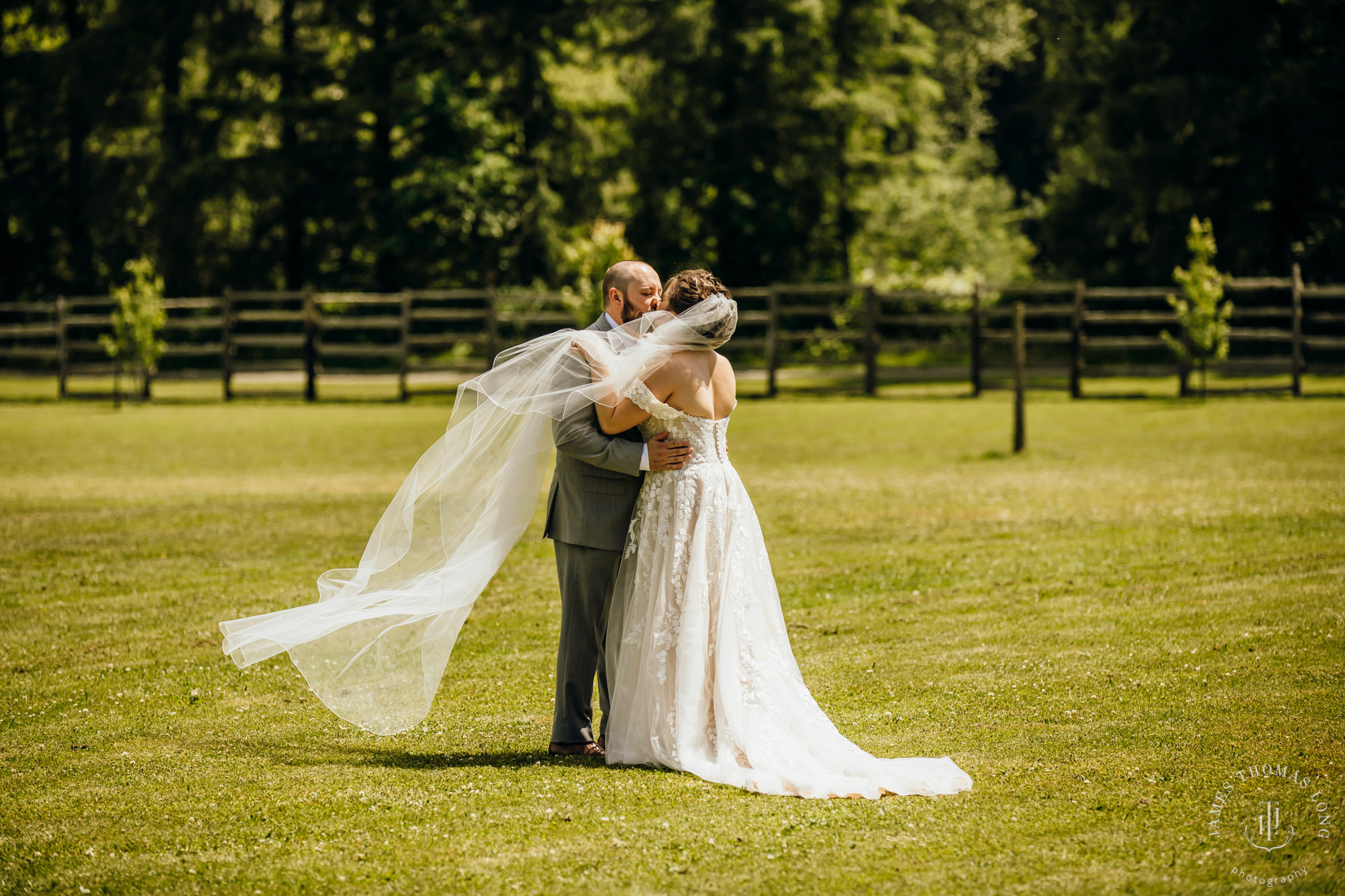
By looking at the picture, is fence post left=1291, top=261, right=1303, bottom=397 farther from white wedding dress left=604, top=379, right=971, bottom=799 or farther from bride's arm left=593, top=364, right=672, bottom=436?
bride's arm left=593, top=364, right=672, bottom=436

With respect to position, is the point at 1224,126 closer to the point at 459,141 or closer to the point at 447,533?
the point at 459,141

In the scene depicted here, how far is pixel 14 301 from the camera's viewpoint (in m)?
41.2

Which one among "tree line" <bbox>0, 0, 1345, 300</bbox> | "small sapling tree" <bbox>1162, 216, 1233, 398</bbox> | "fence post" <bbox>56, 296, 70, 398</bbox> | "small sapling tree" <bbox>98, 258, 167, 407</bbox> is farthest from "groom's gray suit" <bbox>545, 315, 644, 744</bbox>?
"tree line" <bbox>0, 0, 1345, 300</bbox>

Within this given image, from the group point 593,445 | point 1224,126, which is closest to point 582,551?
point 593,445

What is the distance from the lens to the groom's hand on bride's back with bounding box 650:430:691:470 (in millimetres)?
4980

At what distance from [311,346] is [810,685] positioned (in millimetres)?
21997

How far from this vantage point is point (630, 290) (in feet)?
16.8

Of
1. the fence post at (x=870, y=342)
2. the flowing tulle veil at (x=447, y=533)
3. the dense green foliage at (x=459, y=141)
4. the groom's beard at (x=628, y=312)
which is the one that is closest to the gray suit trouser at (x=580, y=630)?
the flowing tulle veil at (x=447, y=533)

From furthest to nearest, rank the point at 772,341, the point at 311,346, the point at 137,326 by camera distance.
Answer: the point at 311,346, the point at 772,341, the point at 137,326

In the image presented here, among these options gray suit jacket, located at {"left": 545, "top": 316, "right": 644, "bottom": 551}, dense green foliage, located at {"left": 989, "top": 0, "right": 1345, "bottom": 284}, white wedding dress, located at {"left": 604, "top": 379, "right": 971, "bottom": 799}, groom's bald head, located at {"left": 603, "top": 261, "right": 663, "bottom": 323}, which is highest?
dense green foliage, located at {"left": 989, "top": 0, "right": 1345, "bottom": 284}

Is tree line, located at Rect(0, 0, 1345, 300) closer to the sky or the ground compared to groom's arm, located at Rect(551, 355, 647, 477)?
closer to the sky

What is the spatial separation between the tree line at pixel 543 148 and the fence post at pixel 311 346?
947 cm

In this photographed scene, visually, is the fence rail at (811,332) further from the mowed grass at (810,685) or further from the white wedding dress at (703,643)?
the white wedding dress at (703,643)

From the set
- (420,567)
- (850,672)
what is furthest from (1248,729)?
(420,567)
